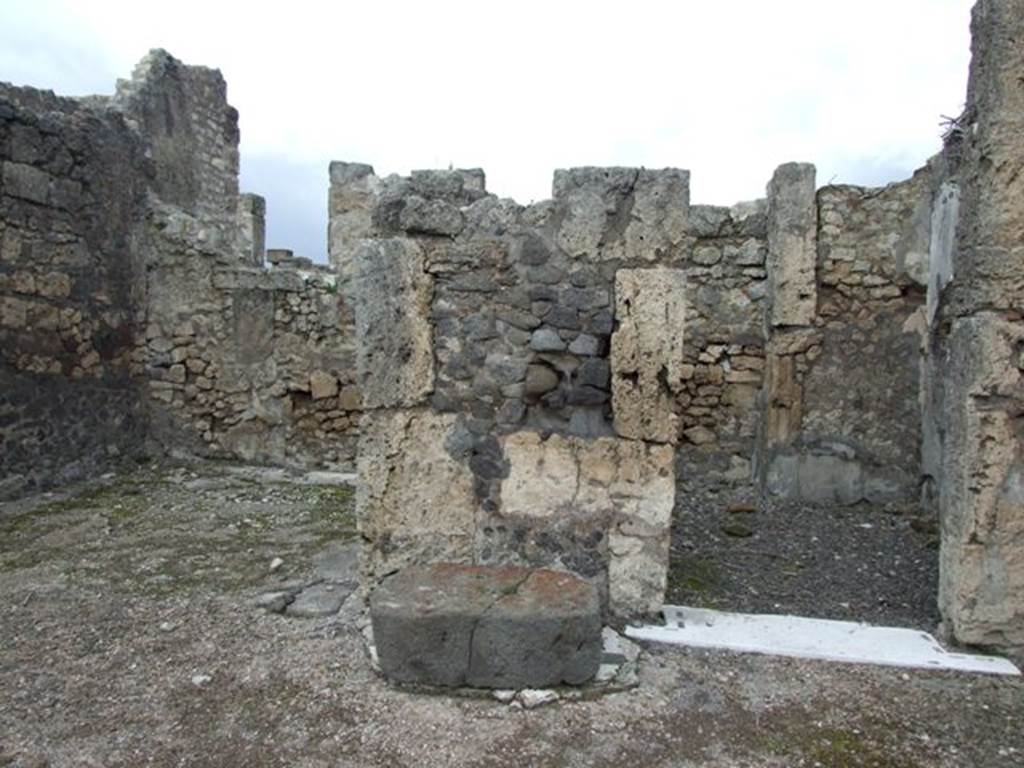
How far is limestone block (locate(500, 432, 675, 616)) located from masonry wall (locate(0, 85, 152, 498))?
15.2 feet

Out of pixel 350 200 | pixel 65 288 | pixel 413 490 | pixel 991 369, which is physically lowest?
pixel 413 490

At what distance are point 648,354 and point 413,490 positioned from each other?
49.9 inches

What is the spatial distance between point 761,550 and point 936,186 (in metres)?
3.27

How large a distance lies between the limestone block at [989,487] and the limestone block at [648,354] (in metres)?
1.24

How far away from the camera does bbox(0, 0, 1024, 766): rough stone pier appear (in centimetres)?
268

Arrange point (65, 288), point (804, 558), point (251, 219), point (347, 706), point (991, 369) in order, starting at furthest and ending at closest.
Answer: point (251, 219) → point (65, 288) → point (804, 558) → point (991, 369) → point (347, 706)

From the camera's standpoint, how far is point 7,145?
5809mm

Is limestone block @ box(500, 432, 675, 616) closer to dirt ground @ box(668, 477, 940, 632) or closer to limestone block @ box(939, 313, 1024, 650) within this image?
dirt ground @ box(668, 477, 940, 632)

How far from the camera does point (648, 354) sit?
133 inches

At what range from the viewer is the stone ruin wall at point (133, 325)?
605 centimetres

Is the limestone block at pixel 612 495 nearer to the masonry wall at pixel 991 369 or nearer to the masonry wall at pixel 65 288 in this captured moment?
the masonry wall at pixel 991 369

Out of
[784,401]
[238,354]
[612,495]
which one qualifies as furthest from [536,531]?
[238,354]

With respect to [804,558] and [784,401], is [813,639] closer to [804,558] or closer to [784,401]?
[804,558]

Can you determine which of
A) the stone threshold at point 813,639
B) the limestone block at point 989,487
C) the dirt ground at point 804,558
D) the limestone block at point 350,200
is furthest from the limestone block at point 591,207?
the limestone block at point 350,200
